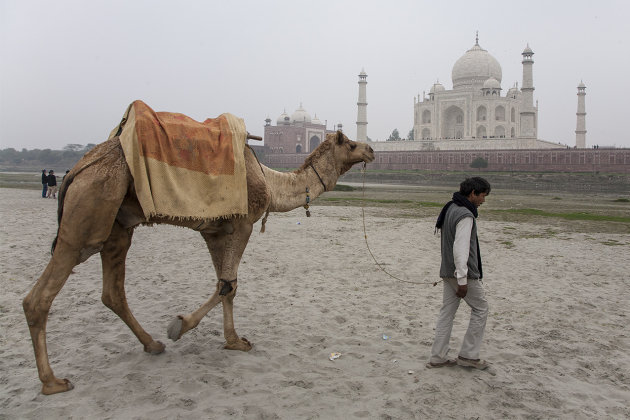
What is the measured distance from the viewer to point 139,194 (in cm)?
380

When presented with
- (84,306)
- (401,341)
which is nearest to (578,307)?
(401,341)

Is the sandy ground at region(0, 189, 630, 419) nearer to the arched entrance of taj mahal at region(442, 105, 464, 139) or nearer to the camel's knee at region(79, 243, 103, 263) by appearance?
the camel's knee at region(79, 243, 103, 263)

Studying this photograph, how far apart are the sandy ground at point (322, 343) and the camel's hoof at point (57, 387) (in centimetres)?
5

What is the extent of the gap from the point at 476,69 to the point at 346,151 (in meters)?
67.0

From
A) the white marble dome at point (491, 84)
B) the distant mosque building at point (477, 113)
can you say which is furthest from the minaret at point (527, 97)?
the white marble dome at point (491, 84)

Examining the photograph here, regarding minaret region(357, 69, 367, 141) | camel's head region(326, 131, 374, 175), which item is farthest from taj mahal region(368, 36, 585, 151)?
camel's head region(326, 131, 374, 175)

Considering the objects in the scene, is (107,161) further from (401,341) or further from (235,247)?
(401,341)

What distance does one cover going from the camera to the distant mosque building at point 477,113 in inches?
2307

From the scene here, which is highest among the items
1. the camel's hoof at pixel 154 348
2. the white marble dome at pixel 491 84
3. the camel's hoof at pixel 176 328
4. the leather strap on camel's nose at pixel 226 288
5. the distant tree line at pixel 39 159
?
the white marble dome at pixel 491 84

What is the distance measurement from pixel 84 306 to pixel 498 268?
20.2ft

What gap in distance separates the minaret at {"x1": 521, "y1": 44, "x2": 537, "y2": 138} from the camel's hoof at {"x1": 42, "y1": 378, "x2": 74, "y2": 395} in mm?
61297

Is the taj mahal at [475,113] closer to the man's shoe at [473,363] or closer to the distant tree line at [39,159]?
the distant tree line at [39,159]

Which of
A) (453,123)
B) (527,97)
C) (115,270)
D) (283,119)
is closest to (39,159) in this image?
(283,119)

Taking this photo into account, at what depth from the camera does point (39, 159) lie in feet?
285
